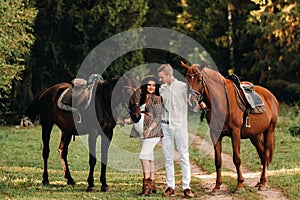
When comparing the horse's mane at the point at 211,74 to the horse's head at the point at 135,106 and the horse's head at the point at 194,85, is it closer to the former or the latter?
the horse's head at the point at 194,85

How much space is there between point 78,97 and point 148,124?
1917mm

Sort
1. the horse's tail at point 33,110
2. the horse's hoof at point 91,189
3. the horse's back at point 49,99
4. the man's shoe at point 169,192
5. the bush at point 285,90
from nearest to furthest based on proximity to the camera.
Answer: the man's shoe at point 169,192 → the horse's hoof at point 91,189 → the horse's back at point 49,99 → the horse's tail at point 33,110 → the bush at point 285,90

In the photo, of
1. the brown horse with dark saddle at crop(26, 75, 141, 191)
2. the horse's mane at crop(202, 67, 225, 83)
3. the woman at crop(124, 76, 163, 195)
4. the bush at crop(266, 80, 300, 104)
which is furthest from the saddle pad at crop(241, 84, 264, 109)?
the bush at crop(266, 80, 300, 104)

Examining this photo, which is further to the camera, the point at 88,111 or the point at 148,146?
the point at 88,111

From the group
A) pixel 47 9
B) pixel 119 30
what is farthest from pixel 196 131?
pixel 47 9

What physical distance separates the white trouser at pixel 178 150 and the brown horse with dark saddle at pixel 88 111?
0.62 m

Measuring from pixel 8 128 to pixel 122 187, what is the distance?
1758cm

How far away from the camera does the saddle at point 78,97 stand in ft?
38.3

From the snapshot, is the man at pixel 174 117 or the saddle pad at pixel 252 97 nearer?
the man at pixel 174 117

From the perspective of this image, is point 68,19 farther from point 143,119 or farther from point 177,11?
point 143,119

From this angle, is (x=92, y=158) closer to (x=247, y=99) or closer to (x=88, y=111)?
(x=88, y=111)

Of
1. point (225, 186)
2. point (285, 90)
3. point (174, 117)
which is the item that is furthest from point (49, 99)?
point (285, 90)

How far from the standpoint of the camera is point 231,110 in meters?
11.2

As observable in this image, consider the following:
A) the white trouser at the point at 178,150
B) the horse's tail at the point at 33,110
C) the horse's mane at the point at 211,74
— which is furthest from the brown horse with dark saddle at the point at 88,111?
the horse's mane at the point at 211,74
